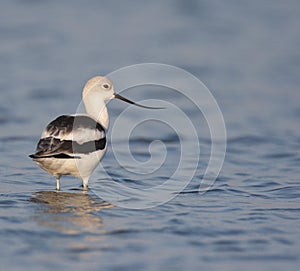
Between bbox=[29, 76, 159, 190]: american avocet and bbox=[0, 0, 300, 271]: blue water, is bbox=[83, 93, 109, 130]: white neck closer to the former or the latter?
bbox=[29, 76, 159, 190]: american avocet

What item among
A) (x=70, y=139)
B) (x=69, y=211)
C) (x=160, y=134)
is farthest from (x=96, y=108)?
(x=160, y=134)

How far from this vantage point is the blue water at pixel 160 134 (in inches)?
265

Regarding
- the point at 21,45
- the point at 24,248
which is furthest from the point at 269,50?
the point at 24,248

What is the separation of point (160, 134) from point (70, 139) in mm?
3416

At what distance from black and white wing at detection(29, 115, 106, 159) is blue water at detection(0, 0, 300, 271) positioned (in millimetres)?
474

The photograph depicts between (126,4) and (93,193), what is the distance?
9815 mm

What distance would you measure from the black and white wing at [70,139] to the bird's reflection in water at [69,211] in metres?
0.45

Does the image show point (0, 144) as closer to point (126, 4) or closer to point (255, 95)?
point (255, 95)

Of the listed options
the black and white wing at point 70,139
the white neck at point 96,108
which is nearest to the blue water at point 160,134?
the black and white wing at point 70,139

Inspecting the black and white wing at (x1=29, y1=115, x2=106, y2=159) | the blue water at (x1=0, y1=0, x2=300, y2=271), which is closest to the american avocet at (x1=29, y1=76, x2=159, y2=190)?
the black and white wing at (x1=29, y1=115, x2=106, y2=159)

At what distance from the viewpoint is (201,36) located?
16719 millimetres

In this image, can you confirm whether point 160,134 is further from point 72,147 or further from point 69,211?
point 69,211

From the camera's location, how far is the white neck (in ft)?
29.1

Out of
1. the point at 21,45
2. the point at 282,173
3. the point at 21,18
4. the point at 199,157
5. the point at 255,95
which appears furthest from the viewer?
the point at 21,18
